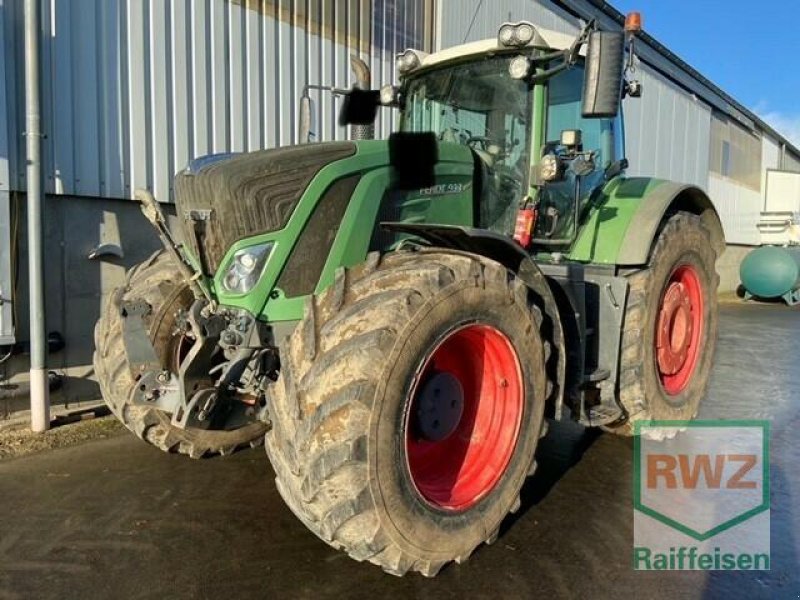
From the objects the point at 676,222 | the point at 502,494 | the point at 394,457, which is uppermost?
the point at 676,222

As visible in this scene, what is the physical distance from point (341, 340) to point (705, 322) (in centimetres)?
385

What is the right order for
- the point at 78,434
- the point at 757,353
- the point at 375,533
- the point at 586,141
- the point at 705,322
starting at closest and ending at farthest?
Result: the point at 375,533 → the point at 586,141 → the point at 78,434 → the point at 705,322 → the point at 757,353

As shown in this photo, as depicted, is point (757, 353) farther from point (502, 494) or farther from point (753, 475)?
point (502, 494)

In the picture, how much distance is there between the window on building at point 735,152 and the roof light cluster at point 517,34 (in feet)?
58.6

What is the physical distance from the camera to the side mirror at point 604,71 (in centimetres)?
338

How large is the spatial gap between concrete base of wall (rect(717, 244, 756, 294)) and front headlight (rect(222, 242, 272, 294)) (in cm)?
1851

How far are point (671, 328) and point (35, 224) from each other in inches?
184

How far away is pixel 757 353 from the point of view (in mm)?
8938

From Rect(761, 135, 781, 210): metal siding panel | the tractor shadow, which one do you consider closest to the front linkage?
the tractor shadow

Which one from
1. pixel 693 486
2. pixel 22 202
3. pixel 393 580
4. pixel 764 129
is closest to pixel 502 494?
pixel 393 580

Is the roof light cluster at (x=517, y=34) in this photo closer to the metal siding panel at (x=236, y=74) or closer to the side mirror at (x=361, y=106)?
the side mirror at (x=361, y=106)

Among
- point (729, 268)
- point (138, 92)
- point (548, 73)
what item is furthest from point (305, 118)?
point (729, 268)

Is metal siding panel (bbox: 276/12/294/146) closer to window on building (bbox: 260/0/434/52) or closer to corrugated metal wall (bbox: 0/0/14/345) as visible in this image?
window on building (bbox: 260/0/434/52)

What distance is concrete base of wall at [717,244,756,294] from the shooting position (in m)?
19.4
